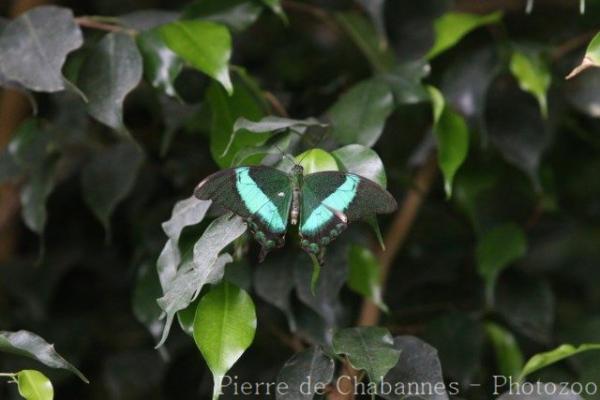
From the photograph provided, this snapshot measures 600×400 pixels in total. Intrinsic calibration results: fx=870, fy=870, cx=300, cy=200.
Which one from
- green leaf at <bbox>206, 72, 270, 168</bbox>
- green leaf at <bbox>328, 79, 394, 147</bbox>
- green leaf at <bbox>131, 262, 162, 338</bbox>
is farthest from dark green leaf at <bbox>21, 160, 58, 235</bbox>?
green leaf at <bbox>328, 79, 394, 147</bbox>

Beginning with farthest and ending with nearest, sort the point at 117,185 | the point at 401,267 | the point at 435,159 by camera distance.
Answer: the point at 401,267, the point at 435,159, the point at 117,185

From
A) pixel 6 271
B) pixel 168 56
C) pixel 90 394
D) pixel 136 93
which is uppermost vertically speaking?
pixel 168 56

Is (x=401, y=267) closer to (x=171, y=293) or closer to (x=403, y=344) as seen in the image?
(x=403, y=344)

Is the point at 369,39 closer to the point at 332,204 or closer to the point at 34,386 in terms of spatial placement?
the point at 332,204

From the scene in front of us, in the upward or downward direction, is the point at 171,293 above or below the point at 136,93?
above

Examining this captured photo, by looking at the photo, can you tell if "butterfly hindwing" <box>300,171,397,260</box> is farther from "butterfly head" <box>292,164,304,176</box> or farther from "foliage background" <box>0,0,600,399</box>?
"foliage background" <box>0,0,600,399</box>

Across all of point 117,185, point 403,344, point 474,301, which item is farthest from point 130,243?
point 403,344
